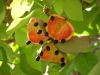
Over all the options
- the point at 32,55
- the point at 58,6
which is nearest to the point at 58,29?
the point at 58,6

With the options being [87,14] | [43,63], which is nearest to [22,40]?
[43,63]

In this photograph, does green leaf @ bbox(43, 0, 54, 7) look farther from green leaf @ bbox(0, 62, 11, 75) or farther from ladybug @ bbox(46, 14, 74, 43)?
green leaf @ bbox(0, 62, 11, 75)

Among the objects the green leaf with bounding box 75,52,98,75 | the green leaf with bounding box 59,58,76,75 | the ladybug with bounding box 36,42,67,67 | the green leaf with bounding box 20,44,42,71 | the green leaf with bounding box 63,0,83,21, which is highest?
the green leaf with bounding box 63,0,83,21

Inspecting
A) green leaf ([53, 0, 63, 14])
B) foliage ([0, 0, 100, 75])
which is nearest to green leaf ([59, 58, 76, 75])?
foliage ([0, 0, 100, 75])

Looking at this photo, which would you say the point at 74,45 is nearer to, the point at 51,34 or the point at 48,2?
the point at 51,34

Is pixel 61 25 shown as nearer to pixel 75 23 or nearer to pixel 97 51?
pixel 97 51

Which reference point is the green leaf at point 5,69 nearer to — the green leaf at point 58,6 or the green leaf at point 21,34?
the green leaf at point 21,34
